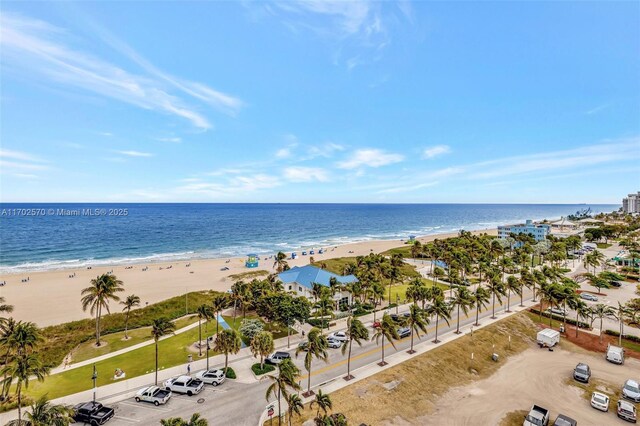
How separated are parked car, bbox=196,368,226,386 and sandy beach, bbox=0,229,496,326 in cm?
3834

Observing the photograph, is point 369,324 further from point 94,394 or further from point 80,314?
point 80,314

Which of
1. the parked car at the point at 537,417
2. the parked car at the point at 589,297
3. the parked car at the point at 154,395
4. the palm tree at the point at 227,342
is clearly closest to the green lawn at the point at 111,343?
the parked car at the point at 154,395

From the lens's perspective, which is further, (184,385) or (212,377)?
(212,377)

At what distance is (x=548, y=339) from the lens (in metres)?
43.4

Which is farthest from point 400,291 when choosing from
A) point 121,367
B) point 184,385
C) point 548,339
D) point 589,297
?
point 121,367

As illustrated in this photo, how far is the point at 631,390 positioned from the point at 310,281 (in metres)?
46.0

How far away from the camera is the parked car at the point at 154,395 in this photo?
29234mm

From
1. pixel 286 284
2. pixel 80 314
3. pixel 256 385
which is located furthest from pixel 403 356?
pixel 80 314

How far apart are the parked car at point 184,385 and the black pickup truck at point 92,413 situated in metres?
5.38

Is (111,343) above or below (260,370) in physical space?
below

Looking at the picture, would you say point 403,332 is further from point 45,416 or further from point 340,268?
point 340,268

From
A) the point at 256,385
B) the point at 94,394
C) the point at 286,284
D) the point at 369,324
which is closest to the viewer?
the point at 94,394

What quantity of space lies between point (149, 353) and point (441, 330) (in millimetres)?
43154

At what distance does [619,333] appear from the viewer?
153 ft
